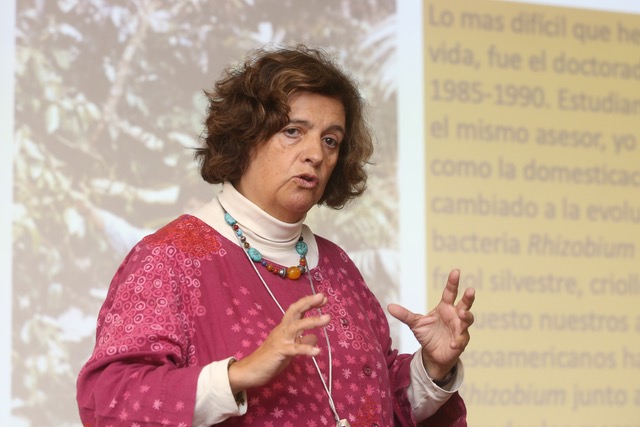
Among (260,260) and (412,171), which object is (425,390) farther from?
(412,171)

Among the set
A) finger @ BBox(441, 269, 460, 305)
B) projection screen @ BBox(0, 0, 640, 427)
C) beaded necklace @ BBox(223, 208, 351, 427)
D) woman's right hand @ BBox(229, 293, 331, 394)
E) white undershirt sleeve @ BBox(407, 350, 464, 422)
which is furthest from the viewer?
projection screen @ BBox(0, 0, 640, 427)

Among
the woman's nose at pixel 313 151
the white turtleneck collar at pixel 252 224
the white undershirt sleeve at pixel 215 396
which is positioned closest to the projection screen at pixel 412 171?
the white turtleneck collar at pixel 252 224

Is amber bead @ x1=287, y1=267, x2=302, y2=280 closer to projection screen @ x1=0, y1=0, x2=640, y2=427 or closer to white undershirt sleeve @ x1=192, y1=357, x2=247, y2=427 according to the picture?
white undershirt sleeve @ x1=192, y1=357, x2=247, y2=427

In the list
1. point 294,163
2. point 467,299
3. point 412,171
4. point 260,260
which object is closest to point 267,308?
point 260,260

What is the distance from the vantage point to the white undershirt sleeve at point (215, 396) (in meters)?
1.70

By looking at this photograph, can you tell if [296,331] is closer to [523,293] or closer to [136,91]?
[136,91]

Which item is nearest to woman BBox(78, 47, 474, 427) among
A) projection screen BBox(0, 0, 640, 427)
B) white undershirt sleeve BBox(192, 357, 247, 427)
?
white undershirt sleeve BBox(192, 357, 247, 427)

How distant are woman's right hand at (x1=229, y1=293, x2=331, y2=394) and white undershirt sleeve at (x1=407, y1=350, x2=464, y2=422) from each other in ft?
1.83

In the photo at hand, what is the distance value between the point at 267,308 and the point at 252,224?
184 millimetres

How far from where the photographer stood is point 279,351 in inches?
65.1

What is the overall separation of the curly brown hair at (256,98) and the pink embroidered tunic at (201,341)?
161mm

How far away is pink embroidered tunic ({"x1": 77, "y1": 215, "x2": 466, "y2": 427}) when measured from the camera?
171 cm

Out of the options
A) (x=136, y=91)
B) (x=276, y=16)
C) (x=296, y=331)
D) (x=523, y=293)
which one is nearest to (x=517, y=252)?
(x=523, y=293)

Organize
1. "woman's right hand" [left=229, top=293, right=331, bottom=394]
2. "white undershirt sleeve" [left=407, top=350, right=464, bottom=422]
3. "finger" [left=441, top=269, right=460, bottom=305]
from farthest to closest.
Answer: "white undershirt sleeve" [left=407, top=350, right=464, bottom=422], "finger" [left=441, top=269, right=460, bottom=305], "woman's right hand" [left=229, top=293, right=331, bottom=394]
